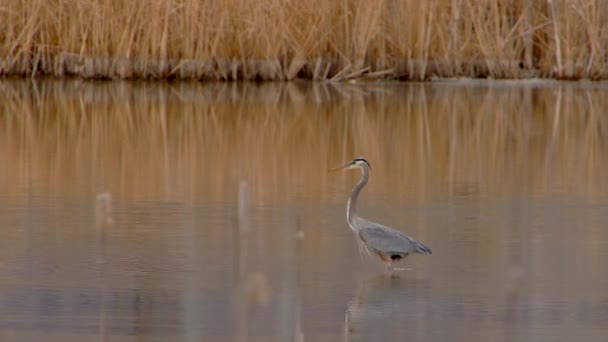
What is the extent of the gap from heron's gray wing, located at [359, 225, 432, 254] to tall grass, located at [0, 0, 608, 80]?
9952 mm

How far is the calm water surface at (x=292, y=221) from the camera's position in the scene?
5555 millimetres

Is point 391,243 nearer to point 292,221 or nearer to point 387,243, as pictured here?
point 387,243

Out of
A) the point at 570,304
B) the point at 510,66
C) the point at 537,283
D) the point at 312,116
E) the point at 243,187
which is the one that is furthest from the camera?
the point at 510,66

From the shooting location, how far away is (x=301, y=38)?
16688 mm

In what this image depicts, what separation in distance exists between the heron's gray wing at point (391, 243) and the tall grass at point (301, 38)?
9.95 meters

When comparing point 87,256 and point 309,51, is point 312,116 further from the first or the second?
point 87,256

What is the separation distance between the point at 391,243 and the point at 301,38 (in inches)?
407

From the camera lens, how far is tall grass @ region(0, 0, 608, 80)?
54.0 feet

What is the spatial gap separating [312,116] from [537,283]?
7.38 m

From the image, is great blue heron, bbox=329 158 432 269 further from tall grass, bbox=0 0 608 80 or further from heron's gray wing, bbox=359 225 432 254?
tall grass, bbox=0 0 608 80

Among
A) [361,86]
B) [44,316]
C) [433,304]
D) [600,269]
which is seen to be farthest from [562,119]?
[44,316]

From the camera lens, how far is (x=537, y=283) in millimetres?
6250

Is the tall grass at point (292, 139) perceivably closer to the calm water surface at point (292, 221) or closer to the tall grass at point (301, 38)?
the calm water surface at point (292, 221)

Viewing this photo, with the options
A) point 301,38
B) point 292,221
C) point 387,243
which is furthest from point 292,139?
point 301,38
